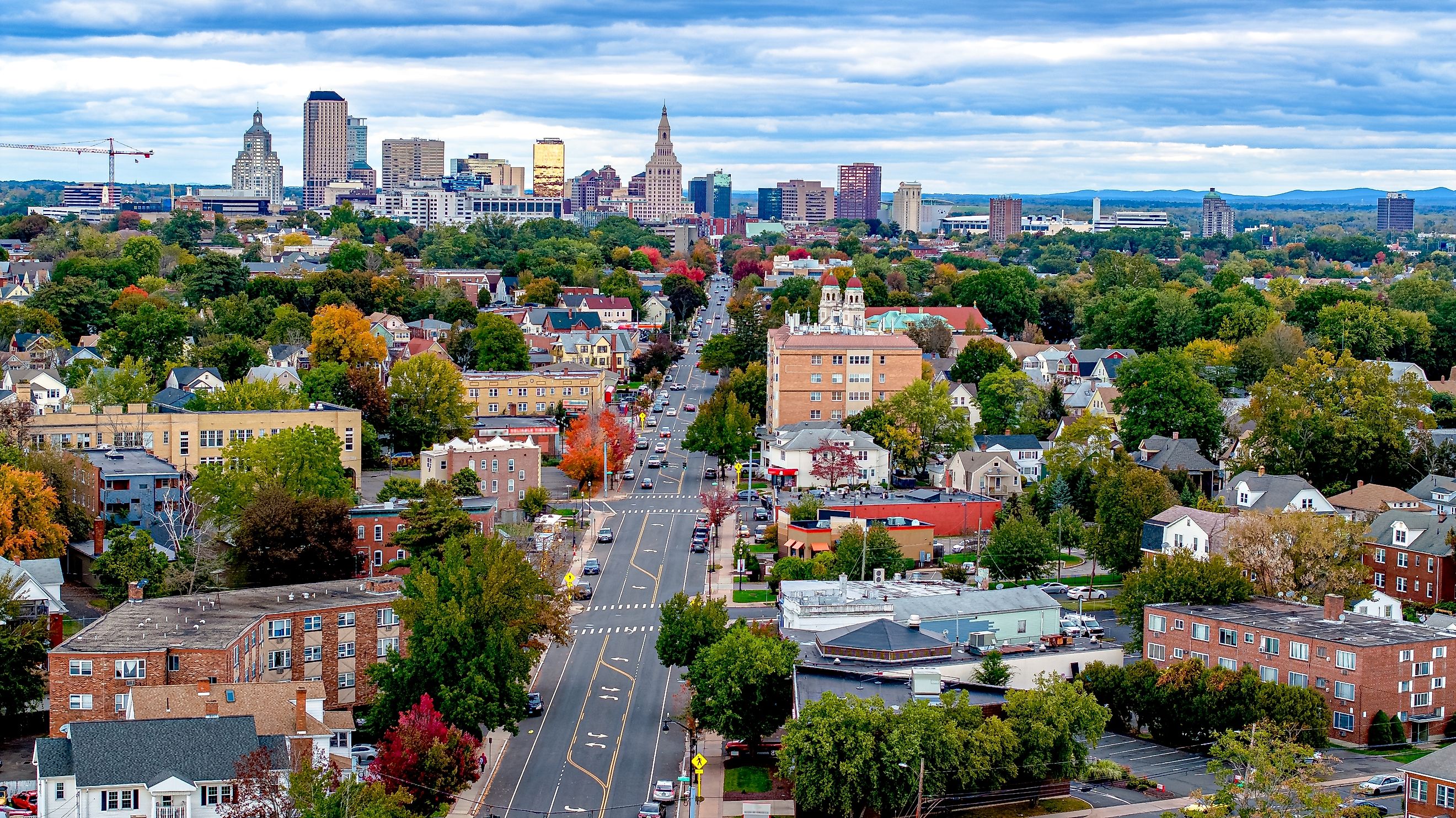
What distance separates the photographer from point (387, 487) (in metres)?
75.8

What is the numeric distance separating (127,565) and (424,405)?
36.5 meters

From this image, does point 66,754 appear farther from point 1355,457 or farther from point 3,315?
point 3,315

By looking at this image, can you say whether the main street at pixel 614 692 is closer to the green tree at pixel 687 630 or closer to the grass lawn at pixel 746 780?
the grass lawn at pixel 746 780

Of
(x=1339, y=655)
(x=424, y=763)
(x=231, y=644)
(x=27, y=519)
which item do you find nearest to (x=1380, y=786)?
(x=1339, y=655)

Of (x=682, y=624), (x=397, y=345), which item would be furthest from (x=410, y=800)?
(x=397, y=345)

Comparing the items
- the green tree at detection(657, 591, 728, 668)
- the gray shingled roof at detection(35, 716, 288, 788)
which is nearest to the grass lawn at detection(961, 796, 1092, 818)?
the green tree at detection(657, 591, 728, 668)

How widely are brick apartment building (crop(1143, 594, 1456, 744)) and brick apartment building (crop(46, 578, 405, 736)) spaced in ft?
83.4

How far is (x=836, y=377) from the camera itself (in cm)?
10369

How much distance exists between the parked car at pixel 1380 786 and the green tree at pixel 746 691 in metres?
15.4

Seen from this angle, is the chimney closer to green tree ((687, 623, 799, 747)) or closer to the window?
the window

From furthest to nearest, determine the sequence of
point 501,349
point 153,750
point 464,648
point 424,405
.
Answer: point 501,349 < point 424,405 < point 464,648 < point 153,750

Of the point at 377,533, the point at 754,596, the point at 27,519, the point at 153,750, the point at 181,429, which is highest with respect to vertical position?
the point at 181,429

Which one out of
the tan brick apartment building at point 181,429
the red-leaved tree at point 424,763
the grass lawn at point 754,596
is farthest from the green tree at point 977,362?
the red-leaved tree at point 424,763

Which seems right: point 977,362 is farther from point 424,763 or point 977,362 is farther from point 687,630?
point 424,763
